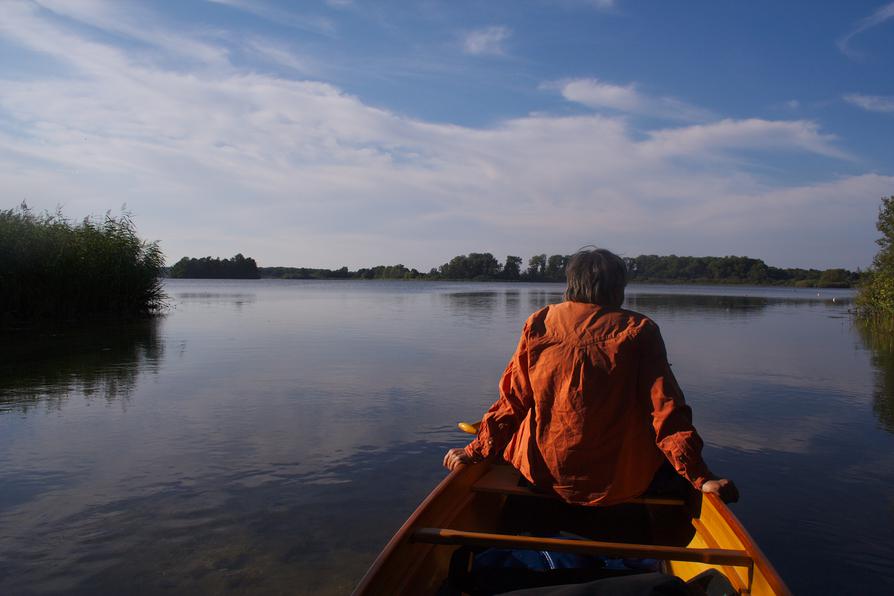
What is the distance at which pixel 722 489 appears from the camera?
2828mm

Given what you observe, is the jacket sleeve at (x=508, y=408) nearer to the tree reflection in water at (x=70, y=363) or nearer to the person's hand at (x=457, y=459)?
the person's hand at (x=457, y=459)

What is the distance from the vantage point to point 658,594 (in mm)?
A: 2141

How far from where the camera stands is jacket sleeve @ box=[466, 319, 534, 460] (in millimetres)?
3018

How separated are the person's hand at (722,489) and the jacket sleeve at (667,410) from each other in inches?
4.5

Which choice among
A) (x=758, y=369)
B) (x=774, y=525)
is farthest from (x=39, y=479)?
(x=758, y=369)

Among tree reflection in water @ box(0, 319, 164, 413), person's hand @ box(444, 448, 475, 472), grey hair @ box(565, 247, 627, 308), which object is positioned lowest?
tree reflection in water @ box(0, 319, 164, 413)

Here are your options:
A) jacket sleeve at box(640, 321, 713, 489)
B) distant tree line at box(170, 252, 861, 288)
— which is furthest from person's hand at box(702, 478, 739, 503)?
distant tree line at box(170, 252, 861, 288)

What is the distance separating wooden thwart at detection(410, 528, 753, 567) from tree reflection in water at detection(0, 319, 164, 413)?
714cm

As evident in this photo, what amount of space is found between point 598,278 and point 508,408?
780mm

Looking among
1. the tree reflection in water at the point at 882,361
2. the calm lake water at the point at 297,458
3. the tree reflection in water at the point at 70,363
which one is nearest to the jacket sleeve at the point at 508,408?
the calm lake water at the point at 297,458

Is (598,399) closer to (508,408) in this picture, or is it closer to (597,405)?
(597,405)

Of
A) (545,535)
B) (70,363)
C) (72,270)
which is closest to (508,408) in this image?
(545,535)

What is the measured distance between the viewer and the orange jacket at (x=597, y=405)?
2768 mm

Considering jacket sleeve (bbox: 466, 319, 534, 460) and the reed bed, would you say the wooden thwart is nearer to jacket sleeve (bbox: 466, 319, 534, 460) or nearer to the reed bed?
jacket sleeve (bbox: 466, 319, 534, 460)
